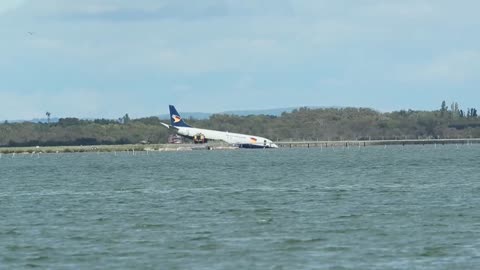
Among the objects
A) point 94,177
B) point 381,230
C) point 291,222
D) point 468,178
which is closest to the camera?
point 381,230

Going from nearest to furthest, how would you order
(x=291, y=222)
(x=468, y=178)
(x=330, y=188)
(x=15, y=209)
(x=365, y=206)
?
(x=291, y=222)
(x=365, y=206)
(x=15, y=209)
(x=330, y=188)
(x=468, y=178)

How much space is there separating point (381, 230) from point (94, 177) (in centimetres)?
6190

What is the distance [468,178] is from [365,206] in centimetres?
3049

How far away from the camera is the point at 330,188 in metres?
75.7

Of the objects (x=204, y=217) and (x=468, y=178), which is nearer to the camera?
(x=204, y=217)

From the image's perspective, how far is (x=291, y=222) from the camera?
50.2m

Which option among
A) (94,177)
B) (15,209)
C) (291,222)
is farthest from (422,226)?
(94,177)

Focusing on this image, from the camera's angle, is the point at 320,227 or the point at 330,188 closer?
the point at 320,227

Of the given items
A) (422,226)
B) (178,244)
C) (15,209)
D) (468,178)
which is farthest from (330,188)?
(178,244)

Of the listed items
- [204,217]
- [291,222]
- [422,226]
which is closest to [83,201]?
[204,217]

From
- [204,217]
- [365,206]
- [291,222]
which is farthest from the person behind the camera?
[365,206]

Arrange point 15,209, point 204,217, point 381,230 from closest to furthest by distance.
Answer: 1. point 381,230
2. point 204,217
3. point 15,209

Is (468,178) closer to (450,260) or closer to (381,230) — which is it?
(381,230)

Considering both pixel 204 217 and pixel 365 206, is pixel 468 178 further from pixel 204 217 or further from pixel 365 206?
pixel 204 217
